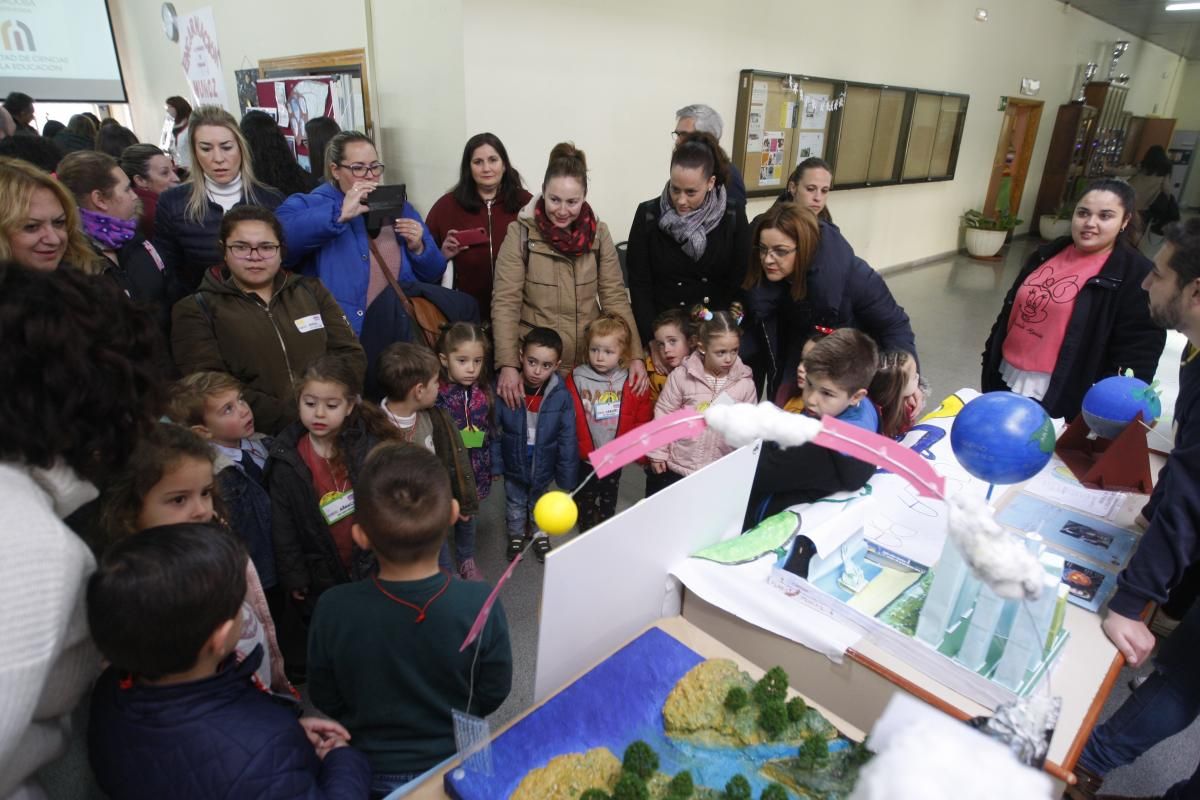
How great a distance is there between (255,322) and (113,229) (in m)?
0.73

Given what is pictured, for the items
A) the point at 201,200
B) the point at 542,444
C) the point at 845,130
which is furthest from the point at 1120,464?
the point at 845,130

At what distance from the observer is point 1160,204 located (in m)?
6.56

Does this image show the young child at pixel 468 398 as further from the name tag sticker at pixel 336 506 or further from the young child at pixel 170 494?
the young child at pixel 170 494

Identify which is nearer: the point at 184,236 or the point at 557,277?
the point at 184,236

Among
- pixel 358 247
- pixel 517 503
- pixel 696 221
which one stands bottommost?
pixel 517 503

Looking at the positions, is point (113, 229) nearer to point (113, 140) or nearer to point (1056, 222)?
point (113, 140)

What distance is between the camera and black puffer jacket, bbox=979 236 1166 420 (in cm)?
214

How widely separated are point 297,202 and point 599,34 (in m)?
2.27

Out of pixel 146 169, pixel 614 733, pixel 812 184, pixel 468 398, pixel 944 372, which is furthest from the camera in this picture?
pixel 944 372

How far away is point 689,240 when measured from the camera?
7.98 ft

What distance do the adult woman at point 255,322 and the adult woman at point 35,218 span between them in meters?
0.29

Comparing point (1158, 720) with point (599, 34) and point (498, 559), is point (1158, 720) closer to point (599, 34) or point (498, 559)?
point (498, 559)

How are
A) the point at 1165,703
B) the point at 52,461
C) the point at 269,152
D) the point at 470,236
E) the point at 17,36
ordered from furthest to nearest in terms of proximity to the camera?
the point at 17,36 < the point at 269,152 < the point at 470,236 < the point at 1165,703 < the point at 52,461

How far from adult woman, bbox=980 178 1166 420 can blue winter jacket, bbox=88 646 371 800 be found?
260 centimetres
